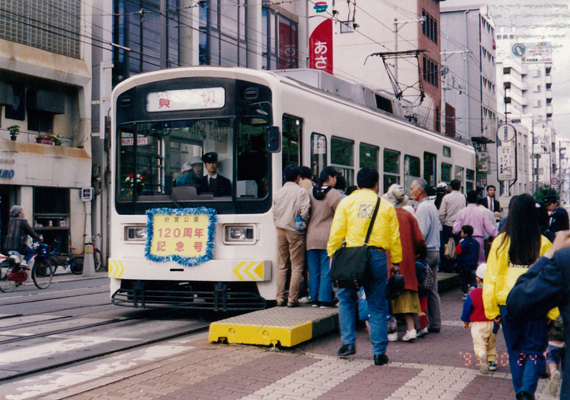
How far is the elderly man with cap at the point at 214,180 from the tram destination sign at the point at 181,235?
0.89 ft

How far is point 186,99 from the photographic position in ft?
30.8

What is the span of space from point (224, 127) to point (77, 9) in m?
15.2

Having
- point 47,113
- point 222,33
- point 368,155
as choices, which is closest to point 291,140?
point 368,155

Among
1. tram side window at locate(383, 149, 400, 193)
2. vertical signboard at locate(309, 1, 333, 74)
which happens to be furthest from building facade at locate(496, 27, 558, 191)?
tram side window at locate(383, 149, 400, 193)

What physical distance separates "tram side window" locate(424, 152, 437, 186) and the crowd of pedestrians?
3.78 meters

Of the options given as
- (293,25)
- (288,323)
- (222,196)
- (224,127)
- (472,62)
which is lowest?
(288,323)

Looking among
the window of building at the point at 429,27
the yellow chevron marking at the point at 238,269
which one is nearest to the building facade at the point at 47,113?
the yellow chevron marking at the point at 238,269

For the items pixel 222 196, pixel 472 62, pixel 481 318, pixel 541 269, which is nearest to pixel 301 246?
pixel 222 196

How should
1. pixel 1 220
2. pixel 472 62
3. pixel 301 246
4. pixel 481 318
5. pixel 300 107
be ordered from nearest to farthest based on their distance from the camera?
pixel 481 318, pixel 301 246, pixel 300 107, pixel 1 220, pixel 472 62

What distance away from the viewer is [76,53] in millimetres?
22453

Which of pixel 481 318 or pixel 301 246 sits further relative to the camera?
pixel 301 246

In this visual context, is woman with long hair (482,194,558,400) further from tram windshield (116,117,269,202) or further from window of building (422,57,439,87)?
window of building (422,57,439,87)

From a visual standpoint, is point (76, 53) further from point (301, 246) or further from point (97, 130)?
point (301, 246)

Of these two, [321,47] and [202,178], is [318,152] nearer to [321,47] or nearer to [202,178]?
[202,178]
